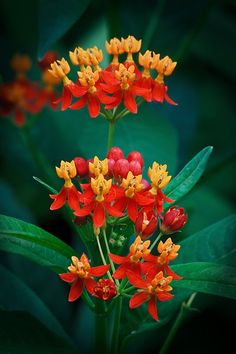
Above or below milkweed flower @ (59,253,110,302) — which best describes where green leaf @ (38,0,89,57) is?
above

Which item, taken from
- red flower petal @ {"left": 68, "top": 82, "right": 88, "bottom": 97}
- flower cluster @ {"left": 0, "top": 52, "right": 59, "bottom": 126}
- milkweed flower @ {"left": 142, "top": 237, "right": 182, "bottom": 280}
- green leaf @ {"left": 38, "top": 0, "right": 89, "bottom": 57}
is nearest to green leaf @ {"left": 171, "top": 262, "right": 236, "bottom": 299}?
milkweed flower @ {"left": 142, "top": 237, "right": 182, "bottom": 280}

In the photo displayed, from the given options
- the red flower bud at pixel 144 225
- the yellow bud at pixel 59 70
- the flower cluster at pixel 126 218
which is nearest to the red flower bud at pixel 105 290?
the flower cluster at pixel 126 218

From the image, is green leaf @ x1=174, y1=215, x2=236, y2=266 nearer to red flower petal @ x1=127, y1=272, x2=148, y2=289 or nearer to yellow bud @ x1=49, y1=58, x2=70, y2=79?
red flower petal @ x1=127, y1=272, x2=148, y2=289

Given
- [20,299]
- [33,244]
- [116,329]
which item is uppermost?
[33,244]

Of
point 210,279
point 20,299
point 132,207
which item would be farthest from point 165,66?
point 20,299

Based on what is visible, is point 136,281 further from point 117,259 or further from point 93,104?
point 93,104

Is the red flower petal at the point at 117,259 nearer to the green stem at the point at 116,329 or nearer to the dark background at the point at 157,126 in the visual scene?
the green stem at the point at 116,329
